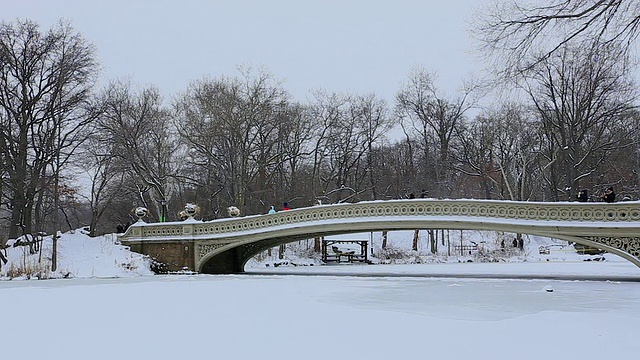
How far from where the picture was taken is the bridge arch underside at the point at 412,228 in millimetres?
17141

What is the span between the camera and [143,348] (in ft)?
23.1

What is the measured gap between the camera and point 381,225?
21.0 meters

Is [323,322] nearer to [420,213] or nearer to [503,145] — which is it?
[420,213]

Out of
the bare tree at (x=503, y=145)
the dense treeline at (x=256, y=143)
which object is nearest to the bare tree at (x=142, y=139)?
the dense treeline at (x=256, y=143)

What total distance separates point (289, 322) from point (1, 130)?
809 inches

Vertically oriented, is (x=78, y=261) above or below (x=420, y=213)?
below

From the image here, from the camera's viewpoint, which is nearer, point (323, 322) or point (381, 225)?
point (323, 322)

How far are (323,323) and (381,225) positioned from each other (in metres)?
12.4

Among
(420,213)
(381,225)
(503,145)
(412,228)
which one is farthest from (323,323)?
(503,145)

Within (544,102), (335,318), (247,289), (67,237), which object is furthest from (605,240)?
(67,237)

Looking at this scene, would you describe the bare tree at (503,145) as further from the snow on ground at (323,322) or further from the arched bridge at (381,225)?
the snow on ground at (323,322)

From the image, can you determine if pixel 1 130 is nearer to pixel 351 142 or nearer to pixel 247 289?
pixel 247 289

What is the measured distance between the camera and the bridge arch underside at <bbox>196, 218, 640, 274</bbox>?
1714cm

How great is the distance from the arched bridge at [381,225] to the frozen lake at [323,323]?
3285mm
